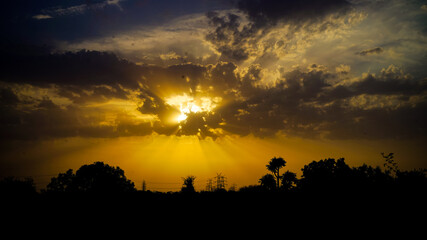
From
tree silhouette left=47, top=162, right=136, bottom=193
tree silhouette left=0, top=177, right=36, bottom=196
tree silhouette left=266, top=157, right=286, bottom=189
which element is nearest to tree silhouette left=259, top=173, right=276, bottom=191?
tree silhouette left=266, top=157, right=286, bottom=189

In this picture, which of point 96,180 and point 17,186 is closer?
point 17,186

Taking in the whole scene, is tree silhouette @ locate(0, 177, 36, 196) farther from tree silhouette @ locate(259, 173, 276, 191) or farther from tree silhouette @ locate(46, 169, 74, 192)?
tree silhouette @ locate(259, 173, 276, 191)

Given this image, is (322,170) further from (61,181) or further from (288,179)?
(61,181)

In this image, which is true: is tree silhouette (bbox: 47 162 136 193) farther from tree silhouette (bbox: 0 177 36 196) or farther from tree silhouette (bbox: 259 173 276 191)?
tree silhouette (bbox: 259 173 276 191)

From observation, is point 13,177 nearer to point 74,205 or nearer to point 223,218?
point 74,205

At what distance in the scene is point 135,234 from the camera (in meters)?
23.1

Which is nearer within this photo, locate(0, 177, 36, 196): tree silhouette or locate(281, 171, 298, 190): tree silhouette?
locate(0, 177, 36, 196): tree silhouette

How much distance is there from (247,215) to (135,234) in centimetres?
1284

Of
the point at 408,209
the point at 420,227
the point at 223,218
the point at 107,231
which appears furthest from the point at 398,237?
the point at 107,231

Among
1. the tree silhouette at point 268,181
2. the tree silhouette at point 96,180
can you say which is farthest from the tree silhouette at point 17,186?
the tree silhouette at point 268,181

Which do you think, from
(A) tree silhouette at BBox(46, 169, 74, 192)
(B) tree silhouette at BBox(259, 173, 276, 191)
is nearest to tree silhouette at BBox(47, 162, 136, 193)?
(A) tree silhouette at BBox(46, 169, 74, 192)

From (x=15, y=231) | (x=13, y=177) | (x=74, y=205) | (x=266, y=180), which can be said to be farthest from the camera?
(x=266, y=180)

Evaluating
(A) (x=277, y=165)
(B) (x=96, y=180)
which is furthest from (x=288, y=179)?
(B) (x=96, y=180)

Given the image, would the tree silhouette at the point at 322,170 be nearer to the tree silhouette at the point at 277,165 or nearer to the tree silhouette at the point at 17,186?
the tree silhouette at the point at 277,165
